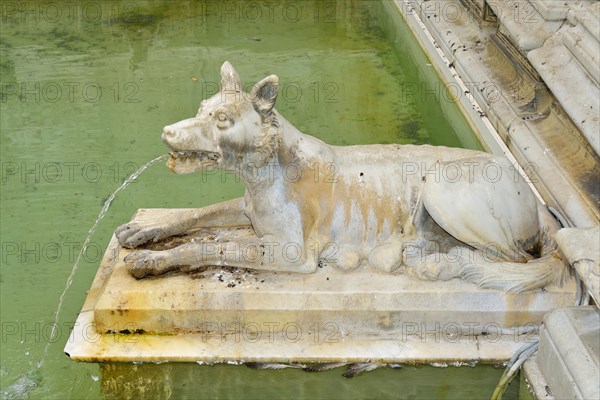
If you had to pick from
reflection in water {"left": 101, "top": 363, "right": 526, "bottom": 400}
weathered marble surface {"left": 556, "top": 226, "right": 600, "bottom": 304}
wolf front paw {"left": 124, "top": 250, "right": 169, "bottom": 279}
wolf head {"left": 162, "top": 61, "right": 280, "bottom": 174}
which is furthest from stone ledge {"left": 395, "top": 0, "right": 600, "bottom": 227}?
wolf front paw {"left": 124, "top": 250, "right": 169, "bottom": 279}

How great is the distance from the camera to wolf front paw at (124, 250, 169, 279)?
3.74 m

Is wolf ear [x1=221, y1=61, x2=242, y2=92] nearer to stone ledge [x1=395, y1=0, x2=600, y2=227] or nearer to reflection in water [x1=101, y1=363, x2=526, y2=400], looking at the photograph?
reflection in water [x1=101, y1=363, x2=526, y2=400]

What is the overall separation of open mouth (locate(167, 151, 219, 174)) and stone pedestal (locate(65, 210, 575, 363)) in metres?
0.55

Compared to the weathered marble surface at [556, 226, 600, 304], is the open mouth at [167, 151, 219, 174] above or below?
above

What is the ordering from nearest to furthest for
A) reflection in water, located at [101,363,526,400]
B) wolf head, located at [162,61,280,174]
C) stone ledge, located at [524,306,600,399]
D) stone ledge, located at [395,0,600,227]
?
stone ledge, located at [524,306,600,399] < wolf head, located at [162,61,280,174] < reflection in water, located at [101,363,526,400] < stone ledge, located at [395,0,600,227]

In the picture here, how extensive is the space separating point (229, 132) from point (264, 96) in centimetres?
20

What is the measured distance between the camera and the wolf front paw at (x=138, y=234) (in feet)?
13.1

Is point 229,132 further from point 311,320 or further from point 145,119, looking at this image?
point 145,119

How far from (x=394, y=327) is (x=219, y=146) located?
107 centimetres

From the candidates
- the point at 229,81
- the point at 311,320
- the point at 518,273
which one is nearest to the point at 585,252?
the point at 518,273

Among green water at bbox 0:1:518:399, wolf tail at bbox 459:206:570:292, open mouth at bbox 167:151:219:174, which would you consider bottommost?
green water at bbox 0:1:518:399

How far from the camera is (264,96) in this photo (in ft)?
11.3

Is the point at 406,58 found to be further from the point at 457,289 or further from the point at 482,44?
the point at 457,289

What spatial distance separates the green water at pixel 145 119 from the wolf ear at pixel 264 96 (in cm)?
109
